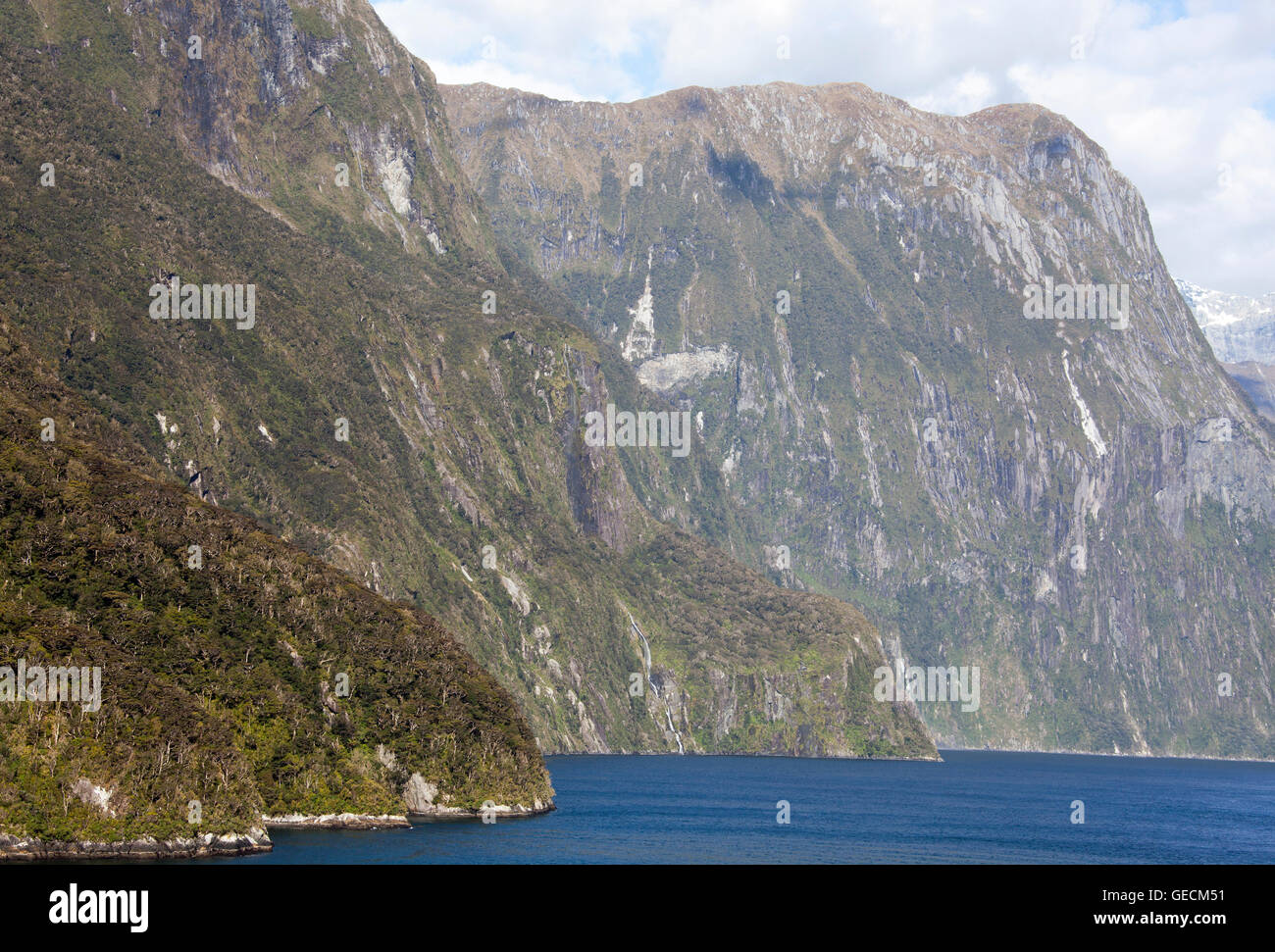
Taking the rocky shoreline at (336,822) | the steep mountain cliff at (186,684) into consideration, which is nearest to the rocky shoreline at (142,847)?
the steep mountain cliff at (186,684)

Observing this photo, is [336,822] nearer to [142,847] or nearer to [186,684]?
[186,684]

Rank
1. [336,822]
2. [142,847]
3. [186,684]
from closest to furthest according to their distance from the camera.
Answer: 1. [142,847]
2. [186,684]
3. [336,822]

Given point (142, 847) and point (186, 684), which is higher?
point (186, 684)

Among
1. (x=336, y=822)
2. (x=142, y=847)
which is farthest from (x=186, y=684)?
(x=142, y=847)

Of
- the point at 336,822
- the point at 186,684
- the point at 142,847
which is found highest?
the point at 186,684

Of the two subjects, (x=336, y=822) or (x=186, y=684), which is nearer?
(x=186, y=684)

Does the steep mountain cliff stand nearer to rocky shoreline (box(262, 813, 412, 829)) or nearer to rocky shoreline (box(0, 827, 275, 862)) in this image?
rocky shoreline (box(0, 827, 275, 862))

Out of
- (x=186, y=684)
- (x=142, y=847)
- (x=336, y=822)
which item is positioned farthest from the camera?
(x=336, y=822)
